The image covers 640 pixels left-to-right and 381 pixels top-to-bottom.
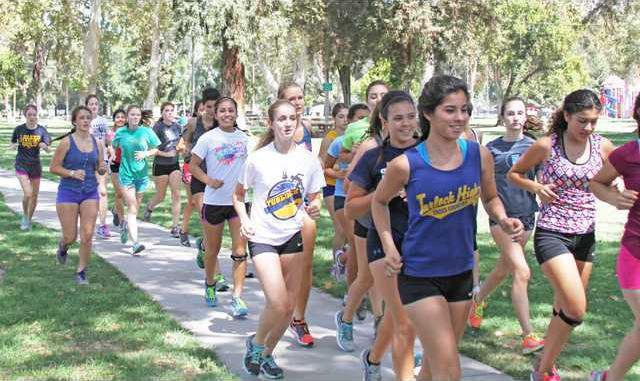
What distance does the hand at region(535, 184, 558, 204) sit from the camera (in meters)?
5.02

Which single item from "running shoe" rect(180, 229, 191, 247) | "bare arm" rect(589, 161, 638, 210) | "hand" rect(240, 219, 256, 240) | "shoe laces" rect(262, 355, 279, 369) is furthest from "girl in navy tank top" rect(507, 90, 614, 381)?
"running shoe" rect(180, 229, 191, 247)

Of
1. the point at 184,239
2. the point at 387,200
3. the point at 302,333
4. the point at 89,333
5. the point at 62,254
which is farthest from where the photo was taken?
the point at 184,239

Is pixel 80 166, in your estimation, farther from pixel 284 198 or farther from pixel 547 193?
pixel 547 193

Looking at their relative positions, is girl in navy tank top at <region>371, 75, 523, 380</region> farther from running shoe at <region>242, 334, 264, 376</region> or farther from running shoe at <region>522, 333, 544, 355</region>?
running shoe at <region>522, 333, 544, 355</region>

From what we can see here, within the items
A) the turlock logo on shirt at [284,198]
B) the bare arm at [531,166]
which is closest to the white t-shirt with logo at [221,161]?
the turlock logo on shirt at [284,198]

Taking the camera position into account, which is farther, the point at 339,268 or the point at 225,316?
the point at 339,268

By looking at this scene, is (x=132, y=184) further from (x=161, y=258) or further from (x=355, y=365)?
(x=355, y=365)

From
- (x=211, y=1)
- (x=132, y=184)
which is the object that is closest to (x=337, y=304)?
(x=132, y=184)

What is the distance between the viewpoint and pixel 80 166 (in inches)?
336

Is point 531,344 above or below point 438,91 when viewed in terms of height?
below

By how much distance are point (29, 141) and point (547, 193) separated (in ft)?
30.5

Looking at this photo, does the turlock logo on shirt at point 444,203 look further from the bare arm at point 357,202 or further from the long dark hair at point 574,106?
the long dark hair at point 574,106

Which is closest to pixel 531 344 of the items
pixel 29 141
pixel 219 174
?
pixel 219 174

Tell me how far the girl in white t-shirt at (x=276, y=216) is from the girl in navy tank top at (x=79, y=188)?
3.20 meters
